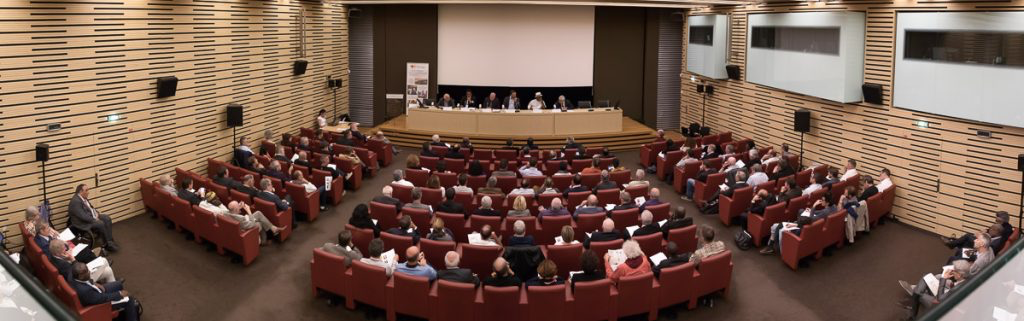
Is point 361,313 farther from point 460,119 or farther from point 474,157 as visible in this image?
point 460,119

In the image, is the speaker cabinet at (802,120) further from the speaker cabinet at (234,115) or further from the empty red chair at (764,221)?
the speaker cabinet at (234,115)

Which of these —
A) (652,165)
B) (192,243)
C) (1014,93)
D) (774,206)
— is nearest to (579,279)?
(774,206)

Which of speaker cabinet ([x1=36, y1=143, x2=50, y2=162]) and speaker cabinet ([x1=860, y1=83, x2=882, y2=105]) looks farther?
speaker cabinet ([x1=860, y1=83, x2=882, y2=105])

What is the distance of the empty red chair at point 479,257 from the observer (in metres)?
7.50

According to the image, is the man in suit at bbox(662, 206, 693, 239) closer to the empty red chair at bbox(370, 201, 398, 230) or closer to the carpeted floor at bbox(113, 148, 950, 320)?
the carpeted floor at bbox(113, 148, 950, 320)

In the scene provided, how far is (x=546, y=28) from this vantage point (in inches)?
735

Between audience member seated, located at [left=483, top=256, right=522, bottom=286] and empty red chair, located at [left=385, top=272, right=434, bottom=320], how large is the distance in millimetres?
604

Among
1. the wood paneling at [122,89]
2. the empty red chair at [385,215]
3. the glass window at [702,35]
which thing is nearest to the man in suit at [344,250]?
the empty red chair at [385,215]

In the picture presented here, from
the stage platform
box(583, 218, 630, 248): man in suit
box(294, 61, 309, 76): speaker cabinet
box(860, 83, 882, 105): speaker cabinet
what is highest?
box(294, 61, 309, 76): speaker cabinet

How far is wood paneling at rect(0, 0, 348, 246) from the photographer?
8.88 metres

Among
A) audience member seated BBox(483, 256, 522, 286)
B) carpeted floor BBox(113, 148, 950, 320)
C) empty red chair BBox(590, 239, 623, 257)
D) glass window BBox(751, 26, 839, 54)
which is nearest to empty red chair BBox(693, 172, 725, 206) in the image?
carpeted floor BBox(113, 148, 950, 320)

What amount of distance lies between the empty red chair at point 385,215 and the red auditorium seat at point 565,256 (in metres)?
2.41

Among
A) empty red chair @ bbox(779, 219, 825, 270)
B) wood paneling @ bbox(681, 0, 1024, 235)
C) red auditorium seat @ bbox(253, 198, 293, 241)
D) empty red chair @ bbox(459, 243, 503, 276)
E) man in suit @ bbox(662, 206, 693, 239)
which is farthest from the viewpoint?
wood paneling @ bbox(681, 0, 1024, 235)

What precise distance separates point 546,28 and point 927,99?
1000 cm
